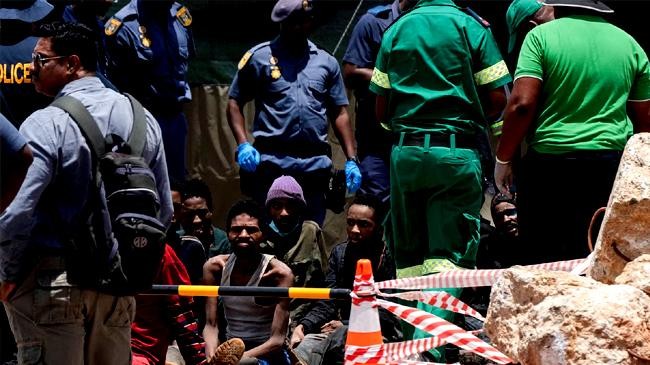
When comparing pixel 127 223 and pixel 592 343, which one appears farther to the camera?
pixel 127 223

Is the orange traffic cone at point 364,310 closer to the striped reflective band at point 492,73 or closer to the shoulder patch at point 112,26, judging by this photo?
the striped reflective band at point 492,73

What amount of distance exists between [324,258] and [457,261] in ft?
7.12

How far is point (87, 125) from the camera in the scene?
545 centimetres

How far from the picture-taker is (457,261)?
6.74 meters

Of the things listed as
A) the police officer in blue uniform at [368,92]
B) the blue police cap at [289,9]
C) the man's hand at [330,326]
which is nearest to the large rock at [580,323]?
the man's hand at [330,326]

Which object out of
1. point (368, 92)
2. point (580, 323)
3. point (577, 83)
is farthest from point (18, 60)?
point (580, 323)

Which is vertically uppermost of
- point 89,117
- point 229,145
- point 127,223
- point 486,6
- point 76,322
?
point 89,117

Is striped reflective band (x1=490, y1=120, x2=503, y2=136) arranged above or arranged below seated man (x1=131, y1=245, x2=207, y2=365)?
above

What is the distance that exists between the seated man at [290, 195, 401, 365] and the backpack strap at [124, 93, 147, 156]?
8.43 ft

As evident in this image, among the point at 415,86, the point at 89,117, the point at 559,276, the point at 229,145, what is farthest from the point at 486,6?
the point at 559,276

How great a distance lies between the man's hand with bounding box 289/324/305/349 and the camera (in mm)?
8133

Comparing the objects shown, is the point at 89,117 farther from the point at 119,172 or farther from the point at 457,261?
the point at 457,261

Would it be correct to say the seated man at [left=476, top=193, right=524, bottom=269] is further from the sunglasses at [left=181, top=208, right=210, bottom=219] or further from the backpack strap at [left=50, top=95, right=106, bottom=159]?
the backpack strap at [left=50, top=95, right=106, bottom=159]

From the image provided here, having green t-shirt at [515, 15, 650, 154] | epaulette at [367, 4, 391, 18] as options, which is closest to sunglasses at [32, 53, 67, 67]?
green t-shirt at [515, 15, 650, 154]
